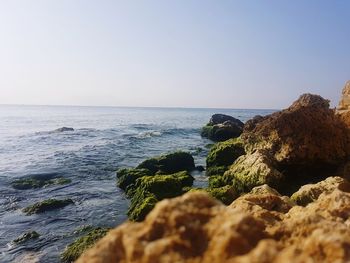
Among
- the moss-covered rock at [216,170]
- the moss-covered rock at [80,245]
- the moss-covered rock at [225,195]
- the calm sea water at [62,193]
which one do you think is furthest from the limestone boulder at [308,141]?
the moss-covered rock at [80,245]

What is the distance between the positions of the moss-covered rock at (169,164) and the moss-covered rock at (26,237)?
30.9 feet

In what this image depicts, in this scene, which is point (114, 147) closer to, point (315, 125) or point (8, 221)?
point (8, 221)

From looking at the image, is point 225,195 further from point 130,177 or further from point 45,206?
point 45,206

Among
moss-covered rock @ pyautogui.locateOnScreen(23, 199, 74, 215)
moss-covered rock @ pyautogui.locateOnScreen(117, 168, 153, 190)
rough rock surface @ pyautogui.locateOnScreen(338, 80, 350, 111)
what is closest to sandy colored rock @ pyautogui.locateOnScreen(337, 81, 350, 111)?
rough rock surface @ pyautogui.locateOnScreen(338, 80, 350, 111)

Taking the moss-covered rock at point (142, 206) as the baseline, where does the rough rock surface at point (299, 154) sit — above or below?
above

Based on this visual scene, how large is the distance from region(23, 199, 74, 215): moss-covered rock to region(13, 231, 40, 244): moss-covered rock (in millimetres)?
2685

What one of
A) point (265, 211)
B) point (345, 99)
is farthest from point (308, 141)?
point (265, 211)

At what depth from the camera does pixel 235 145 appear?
2297cm

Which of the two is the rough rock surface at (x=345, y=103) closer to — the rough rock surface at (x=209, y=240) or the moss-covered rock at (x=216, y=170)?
the moss-covered rock at (x=216, y=170)

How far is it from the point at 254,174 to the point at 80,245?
263 inches

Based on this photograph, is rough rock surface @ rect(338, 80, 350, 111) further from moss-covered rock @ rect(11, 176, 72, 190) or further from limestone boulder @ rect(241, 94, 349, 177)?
moss-covered rock @ rect(11, 176, 72, 190)

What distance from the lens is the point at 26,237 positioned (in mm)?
12805

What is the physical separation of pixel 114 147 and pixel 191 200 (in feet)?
114

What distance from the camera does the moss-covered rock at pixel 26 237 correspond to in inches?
495
